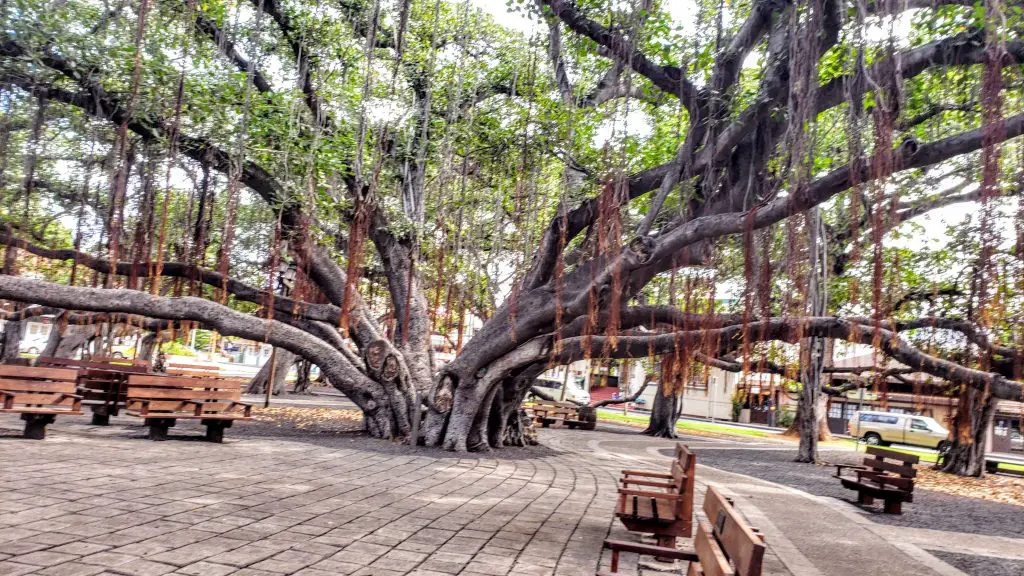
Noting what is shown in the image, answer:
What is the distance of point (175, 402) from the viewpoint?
1088 cm

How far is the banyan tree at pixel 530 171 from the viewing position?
927 cm

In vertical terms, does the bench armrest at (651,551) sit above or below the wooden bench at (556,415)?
above

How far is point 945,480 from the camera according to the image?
1675 cm

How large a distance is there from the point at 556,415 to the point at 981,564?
1873cm

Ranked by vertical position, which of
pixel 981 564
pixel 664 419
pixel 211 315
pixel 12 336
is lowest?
pixel 981 564

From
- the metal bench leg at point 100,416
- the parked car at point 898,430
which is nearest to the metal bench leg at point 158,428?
the metal bench leg at point 100,416

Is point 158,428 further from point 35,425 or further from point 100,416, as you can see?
point 100,416

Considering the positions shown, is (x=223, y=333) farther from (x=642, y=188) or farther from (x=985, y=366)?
(x=985, y=366)

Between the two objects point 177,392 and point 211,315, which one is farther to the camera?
point 211,315

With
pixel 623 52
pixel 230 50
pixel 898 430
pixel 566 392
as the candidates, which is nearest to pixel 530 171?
pixel 623 52

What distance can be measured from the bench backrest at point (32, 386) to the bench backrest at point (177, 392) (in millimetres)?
959

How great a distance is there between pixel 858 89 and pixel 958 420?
348 inches

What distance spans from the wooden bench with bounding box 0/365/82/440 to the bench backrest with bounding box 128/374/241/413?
96 cm

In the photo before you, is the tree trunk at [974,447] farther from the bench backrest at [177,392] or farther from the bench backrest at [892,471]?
the bench backrest at [177,392]
